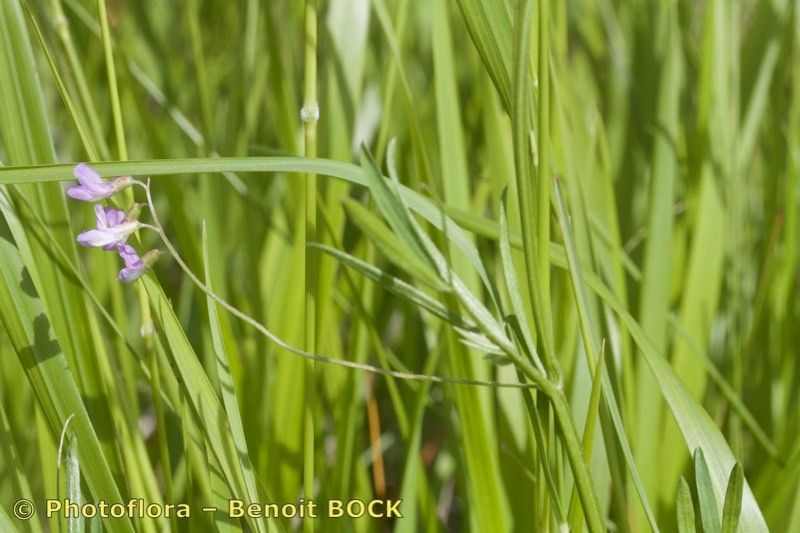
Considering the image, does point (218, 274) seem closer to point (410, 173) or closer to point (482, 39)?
point (410, 173)

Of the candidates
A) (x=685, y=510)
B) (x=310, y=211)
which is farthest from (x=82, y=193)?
(x=685, y=510)

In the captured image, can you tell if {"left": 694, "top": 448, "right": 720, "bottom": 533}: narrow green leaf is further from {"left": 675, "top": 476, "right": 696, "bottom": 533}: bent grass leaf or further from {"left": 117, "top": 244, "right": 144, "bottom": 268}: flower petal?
{"left": 117, "top": 244, "right": 144, "bottom": 268}: flower petal

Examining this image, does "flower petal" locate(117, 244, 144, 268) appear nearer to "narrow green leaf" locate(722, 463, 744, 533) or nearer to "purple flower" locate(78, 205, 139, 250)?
"purple flower" locate(78, 205, 139, 250)

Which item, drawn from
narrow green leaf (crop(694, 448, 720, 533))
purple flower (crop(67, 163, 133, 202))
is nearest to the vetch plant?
purple flower (crop(67, 163, 133, 202))

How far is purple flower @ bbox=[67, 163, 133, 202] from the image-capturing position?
1.41ft

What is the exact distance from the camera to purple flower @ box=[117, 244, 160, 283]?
0.43 metres

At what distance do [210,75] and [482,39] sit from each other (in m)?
0.91

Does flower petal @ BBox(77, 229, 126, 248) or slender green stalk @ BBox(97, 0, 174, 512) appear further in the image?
slender green stalk @ BBox(97, 0, 174, 512)

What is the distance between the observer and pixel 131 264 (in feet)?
1.44

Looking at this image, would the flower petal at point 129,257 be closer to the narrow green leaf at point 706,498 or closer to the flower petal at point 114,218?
the flower petal at point 114,218

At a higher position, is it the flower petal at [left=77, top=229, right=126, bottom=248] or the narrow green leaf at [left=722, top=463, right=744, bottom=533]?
the flower petal at [left=77, top=229, right=126, bottom=248]

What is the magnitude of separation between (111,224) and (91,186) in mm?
23

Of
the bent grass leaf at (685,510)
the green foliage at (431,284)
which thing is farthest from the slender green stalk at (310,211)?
the bent grass leaf at (685,510)

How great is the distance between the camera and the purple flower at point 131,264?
1.41 ft
